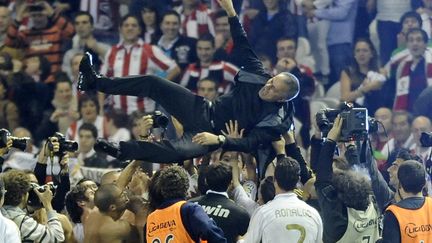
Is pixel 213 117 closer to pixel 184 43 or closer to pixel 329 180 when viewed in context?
pixel 329 180

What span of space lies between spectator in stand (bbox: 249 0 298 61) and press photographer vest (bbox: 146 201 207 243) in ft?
21.0

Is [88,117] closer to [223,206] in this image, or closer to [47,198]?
[47,198]

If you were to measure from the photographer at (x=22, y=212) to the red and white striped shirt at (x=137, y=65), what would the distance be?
19.5 feet

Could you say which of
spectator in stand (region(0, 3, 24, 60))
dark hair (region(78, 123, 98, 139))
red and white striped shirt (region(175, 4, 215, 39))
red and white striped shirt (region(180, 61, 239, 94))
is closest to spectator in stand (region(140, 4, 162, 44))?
red and white striped shirt (region(175, 4, 215, 39))

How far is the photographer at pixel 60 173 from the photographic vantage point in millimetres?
10203

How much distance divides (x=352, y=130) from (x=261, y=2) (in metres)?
5.67

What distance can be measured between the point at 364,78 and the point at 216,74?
5.79 ft

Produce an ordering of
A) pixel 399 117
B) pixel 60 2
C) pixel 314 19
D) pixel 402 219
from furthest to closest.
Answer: pixel 60 2 → pixel 314 19 → pixel 399 117 → pixel 402 219

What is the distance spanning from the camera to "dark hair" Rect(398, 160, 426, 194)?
9094 millimetres

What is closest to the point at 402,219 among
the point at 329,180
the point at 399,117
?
the point at 329,180

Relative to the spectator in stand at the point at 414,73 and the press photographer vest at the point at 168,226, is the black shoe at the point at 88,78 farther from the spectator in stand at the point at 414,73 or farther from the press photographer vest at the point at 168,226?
the spectator in stand at the point at 414,73

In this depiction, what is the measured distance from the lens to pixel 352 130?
9930 mm

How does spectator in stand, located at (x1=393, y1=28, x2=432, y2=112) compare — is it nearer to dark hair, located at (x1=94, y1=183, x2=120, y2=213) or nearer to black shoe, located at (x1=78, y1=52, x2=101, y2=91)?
black shoe, located at (x1=78, y1=52, x2=101, y2=91)

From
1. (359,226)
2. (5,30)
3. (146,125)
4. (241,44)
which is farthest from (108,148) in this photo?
(5,30)
